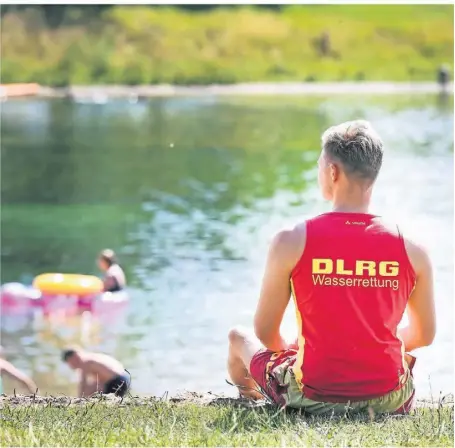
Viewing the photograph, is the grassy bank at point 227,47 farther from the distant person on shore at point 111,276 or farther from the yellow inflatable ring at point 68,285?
the distant person on shore at point 111,276

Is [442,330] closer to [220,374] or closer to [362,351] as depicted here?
[220,374]

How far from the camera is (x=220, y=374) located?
971 centimetres

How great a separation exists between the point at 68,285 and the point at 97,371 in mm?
5438

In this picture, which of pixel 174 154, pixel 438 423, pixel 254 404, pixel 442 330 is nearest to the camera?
pixel 438 423

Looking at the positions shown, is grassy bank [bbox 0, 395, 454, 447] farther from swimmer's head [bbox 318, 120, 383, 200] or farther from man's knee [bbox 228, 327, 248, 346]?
swimmer's head [bbox 318, 120, 383, 200]

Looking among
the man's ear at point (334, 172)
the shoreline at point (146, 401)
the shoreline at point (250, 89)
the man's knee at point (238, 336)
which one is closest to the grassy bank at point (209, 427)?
the shoreline at point (146, 401)

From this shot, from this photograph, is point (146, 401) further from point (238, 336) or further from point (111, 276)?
point (111, 276)

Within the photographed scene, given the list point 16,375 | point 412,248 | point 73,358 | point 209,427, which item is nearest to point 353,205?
point 412,248

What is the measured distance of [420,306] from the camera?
3.77 meters

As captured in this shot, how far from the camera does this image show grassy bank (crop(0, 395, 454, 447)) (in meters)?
3.61

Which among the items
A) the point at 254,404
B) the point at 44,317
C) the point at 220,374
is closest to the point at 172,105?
the point at 44,317

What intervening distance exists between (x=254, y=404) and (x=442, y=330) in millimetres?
7687

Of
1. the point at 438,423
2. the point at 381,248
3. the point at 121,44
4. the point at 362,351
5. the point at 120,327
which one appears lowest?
the point at 120,327

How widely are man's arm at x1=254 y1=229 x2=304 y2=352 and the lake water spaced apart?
376 cm
